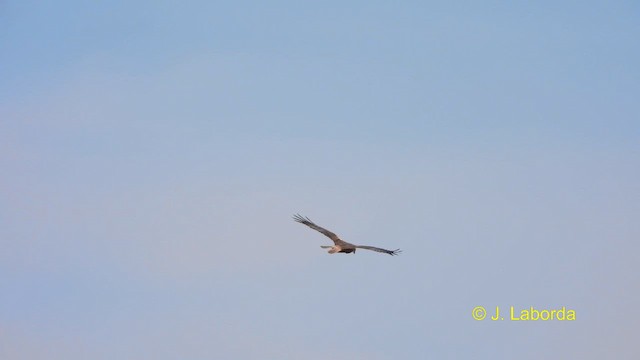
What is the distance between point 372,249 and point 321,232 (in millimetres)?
2925

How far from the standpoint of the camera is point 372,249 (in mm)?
63094

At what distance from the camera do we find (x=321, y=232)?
6400cm
